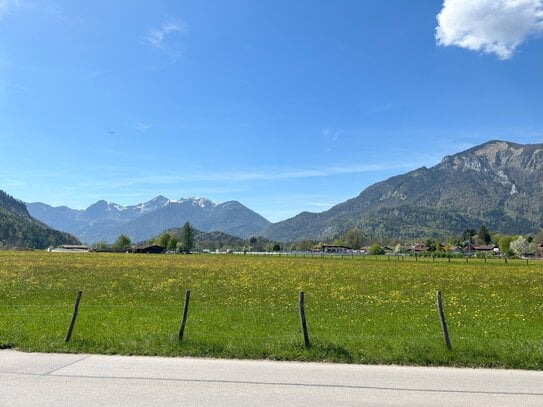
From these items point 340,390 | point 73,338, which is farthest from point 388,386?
point 73,338

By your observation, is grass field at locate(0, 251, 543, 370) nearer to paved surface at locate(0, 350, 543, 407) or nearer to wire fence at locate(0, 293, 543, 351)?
wire fence at locate(0, 293, 543, 351)

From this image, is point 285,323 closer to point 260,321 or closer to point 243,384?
point 260,321

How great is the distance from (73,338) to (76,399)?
249 inches

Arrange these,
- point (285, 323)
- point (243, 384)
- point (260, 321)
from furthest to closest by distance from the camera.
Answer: point (260, 321) → point (285, 323) → point (243, 384)

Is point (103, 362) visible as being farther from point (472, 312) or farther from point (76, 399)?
point (472, 312)

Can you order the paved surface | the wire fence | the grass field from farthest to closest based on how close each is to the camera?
the wire fence, the grass field, the paved surface

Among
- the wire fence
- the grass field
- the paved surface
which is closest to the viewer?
the paved surface

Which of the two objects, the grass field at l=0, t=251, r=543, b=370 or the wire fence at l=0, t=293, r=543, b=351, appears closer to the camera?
the grass field at l=0, t=251, r=543, b=370

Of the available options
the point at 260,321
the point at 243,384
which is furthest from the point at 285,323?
the point at 243,384

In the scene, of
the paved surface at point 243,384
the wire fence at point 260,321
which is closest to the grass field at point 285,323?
the wire fence at point 260,321

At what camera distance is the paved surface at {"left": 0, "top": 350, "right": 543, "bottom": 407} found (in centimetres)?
911

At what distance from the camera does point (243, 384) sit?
10281mm

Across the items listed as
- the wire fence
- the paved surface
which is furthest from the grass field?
the paved surface

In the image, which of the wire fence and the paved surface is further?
the wire fence
